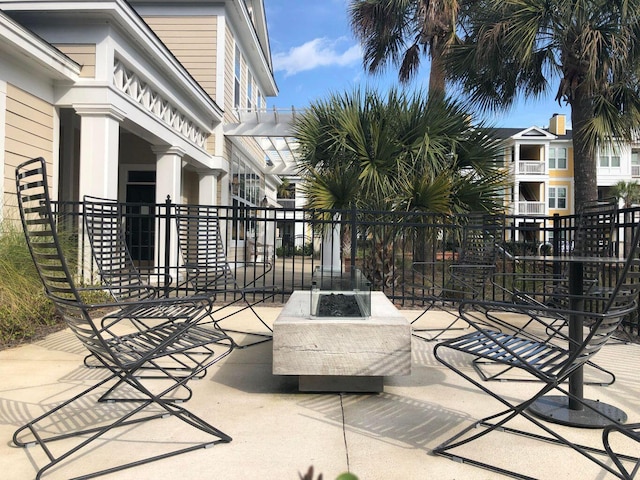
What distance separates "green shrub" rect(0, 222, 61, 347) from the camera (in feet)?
13.4

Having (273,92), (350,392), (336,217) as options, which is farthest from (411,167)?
(273,92)

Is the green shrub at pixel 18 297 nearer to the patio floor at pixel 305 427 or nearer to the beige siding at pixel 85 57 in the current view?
the patio floor at pixel 305 427

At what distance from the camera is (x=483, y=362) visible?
3.77 meters

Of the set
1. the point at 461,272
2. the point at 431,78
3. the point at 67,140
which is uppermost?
the point at 431,78

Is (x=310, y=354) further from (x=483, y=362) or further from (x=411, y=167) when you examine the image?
(x=411, y=167)

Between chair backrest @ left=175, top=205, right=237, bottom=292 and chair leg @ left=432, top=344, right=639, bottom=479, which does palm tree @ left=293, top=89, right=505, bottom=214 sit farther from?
chair leg @ left=432, top=344, right=639, bottom=479

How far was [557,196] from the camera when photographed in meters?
32.7

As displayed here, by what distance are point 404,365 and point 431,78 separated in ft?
36.7

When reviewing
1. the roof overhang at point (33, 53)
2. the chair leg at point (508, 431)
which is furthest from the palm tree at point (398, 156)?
the chair leg at point (508, 431)

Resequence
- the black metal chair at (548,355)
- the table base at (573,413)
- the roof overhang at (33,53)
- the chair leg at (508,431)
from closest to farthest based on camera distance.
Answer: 1. the black metal chair at (548,355)
2. the chair leg at (508,431)
3. the table base at (573,413)
4. the roof overhang at (33,53)

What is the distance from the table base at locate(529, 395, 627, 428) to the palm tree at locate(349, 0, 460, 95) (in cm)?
945

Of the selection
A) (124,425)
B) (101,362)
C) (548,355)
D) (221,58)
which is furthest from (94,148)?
(548,355)

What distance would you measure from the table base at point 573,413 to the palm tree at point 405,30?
31.0 feet

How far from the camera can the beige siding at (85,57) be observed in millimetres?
6762
